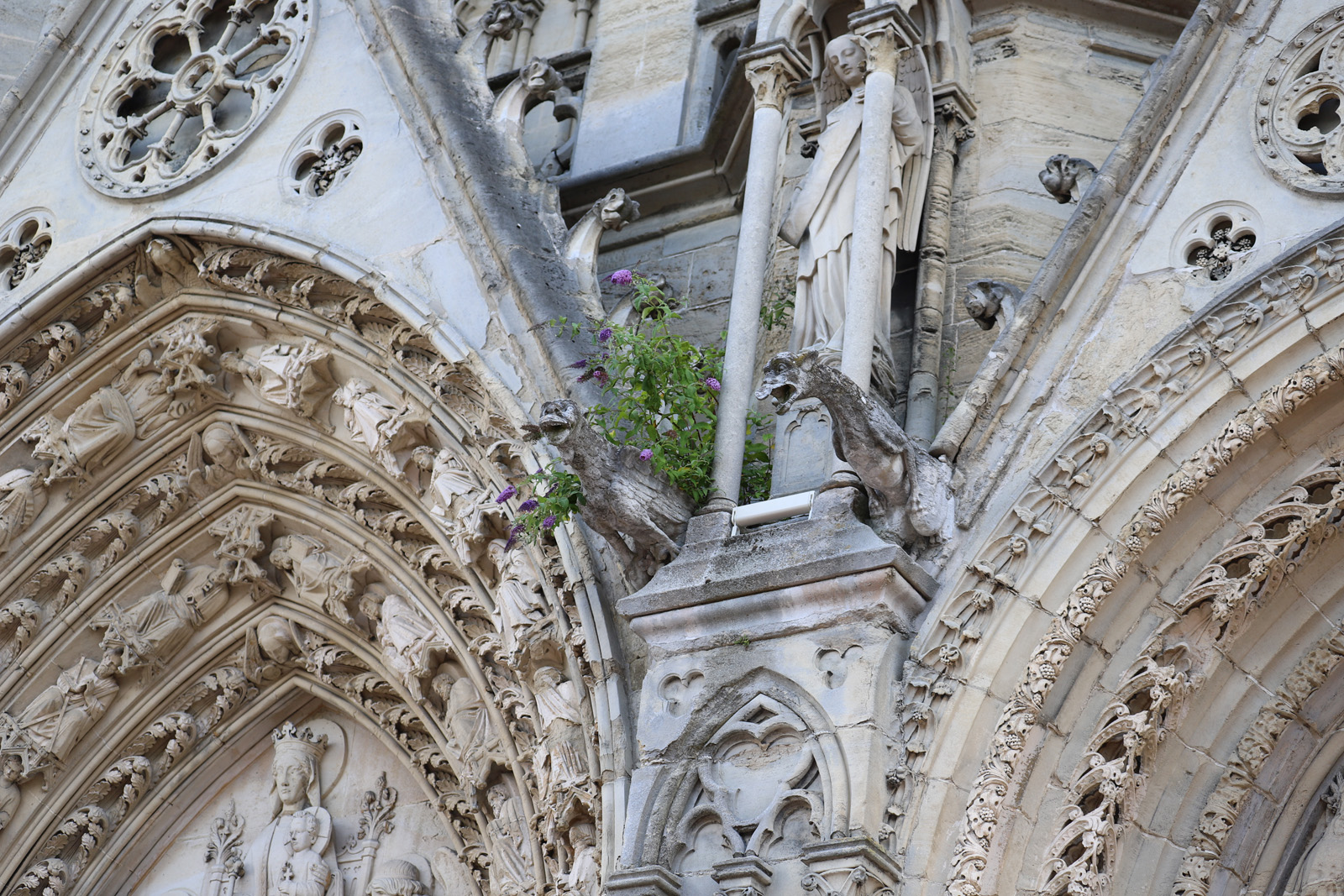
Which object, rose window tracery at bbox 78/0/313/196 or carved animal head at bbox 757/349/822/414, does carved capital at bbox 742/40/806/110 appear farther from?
rose window tracery at bbox 78/0/313/196

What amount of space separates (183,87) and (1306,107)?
4.81 metres

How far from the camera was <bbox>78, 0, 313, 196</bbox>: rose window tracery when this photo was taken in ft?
28.2

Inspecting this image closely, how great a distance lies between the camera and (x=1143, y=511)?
5.84 m

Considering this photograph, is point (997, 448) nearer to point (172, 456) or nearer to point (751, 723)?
point (751, 723)

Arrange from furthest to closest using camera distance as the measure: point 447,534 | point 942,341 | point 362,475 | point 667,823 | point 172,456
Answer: point 172,456 → point 362,475 → point 447,534 → point 942,341 → point 667,823

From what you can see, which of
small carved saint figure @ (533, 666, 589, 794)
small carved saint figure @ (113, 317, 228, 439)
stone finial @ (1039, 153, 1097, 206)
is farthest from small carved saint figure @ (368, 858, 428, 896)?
stone finial @ (1039, 153, 1097, 206)

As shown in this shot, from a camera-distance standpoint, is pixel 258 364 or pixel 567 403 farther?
pixel 258 364

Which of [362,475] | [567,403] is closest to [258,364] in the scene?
[362,475]

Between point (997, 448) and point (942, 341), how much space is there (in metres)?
0.91

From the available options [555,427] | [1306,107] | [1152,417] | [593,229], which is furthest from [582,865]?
[1306,107]

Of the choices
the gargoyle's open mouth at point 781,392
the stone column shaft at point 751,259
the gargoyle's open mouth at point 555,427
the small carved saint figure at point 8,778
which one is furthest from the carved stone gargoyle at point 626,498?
the small carved saint figure at point 8,778

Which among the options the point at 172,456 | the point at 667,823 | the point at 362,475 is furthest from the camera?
the point at 172,456

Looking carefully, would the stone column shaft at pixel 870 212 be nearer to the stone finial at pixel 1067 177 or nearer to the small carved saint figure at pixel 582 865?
the stone finial at pixel 1067 177

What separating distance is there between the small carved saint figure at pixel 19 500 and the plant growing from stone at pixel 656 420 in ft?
9.02
